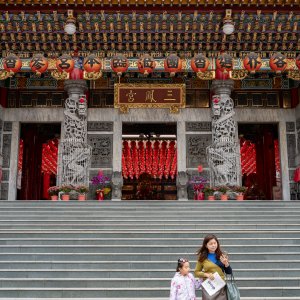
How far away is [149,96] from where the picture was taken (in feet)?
52.1

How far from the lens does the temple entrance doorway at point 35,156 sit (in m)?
Answer: 18.3

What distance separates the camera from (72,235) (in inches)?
337

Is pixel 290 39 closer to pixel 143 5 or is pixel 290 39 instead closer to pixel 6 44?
pixel 143 5

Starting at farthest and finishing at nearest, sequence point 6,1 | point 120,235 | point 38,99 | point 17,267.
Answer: point 38,99 → point 6,1 → point 120,235 → point 17,267

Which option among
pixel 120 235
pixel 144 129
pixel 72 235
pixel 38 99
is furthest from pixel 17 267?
pixel 144 129

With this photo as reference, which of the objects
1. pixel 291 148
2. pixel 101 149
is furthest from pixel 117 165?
pixel 291 148

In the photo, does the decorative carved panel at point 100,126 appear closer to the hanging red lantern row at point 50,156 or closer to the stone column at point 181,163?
the stone column at point 181,163

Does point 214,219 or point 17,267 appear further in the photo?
point 214,219

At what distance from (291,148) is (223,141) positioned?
2.81m

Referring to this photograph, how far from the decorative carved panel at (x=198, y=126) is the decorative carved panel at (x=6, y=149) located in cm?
589

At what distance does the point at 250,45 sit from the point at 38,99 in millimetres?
7184

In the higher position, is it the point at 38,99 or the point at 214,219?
the point at 38,99

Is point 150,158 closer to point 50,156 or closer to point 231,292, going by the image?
point 50,156

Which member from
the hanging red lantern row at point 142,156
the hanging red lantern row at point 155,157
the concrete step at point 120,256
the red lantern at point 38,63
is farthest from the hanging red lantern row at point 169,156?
the concrete step at point 120,256
